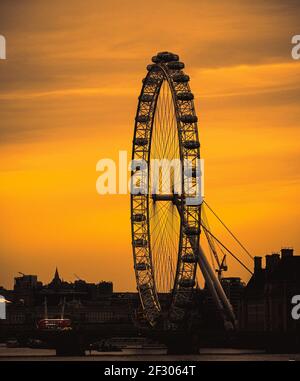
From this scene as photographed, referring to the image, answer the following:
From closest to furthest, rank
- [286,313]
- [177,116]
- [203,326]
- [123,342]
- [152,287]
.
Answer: [177,116] → [152,287] → [286,313] → [203,326] → [123,342]

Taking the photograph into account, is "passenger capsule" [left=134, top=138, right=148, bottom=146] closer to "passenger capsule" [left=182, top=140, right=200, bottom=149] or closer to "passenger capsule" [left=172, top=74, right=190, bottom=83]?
"passenger capsule" [left=182, top=140, right=200, bottom=149]

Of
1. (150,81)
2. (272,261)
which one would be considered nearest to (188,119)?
(150,81)

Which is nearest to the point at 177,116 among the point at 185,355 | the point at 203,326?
the point at 185,355

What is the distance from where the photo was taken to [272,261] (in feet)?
458

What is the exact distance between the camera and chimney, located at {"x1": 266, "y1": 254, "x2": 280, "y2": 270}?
138562 mm

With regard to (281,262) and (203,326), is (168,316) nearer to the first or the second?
(281,262)

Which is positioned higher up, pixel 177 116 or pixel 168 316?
pixel 177 116

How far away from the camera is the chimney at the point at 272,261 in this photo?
13856cm

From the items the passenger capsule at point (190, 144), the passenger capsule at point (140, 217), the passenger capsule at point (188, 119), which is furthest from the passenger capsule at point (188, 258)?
the passenger capsule at point (188, 119)

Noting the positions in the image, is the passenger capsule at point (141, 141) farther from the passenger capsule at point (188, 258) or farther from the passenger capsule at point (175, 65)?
the passenger capsule at point (188, 258)

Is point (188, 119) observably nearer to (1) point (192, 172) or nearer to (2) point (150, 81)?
(1) point (192, 172)
